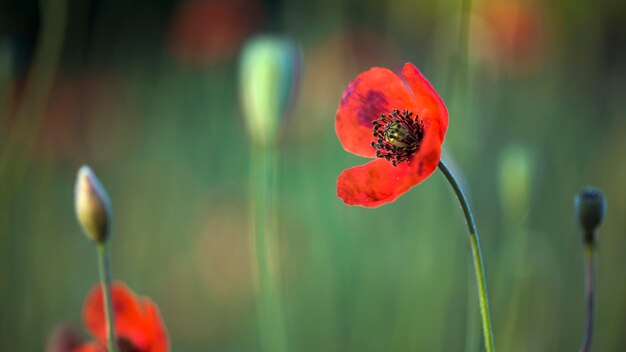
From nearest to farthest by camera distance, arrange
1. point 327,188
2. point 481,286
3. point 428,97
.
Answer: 1. point 481,286
2. point 428,97
3. point 327,188

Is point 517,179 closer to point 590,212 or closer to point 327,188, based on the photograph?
point 590,212

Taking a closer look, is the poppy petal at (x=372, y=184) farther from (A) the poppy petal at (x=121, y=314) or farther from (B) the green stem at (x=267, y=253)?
(A) the poppy petal at (x=121, y=314)

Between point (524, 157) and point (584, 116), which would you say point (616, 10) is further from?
point (524, 157)

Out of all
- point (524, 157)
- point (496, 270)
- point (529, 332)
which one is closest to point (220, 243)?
point (496, 270)

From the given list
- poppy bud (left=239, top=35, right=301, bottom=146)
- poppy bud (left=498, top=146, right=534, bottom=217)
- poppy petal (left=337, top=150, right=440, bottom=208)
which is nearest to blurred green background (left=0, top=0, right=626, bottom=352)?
poppy bud (left=498, top=146, right=534, bottom=217)

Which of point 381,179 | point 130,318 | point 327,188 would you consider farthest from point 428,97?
point 327,188

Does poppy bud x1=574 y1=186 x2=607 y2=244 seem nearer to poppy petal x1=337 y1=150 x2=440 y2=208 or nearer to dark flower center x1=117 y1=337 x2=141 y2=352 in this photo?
poppy petal x1=337 y1=150 x2=440 y2=208
